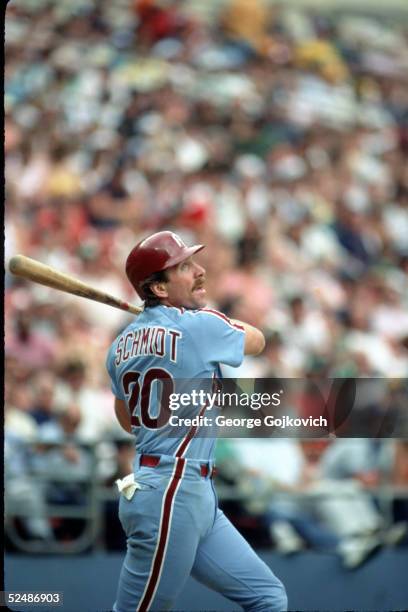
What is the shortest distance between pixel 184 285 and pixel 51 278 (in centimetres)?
40

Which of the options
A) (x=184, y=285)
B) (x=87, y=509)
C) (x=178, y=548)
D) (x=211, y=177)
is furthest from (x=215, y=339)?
(x=211, y=177)

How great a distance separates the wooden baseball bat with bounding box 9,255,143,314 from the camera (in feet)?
11.3

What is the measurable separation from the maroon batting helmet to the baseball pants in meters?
0.56

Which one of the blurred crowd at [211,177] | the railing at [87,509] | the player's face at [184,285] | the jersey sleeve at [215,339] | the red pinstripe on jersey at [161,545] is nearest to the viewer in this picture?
the red pinstripe on jersey at [161,545]

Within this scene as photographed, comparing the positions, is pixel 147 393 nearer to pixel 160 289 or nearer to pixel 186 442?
pixel 186 442

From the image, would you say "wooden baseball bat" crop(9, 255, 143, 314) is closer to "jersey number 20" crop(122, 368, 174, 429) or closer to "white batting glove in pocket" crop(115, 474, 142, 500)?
"jersey number 20" crop(122, 368, 174, 429)

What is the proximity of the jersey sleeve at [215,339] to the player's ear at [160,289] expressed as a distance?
13cm

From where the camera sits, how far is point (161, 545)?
3.34m

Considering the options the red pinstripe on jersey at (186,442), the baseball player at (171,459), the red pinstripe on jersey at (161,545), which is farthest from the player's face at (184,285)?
the red pinstripe on jersey at (161,545)

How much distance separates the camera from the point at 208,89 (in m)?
9.30

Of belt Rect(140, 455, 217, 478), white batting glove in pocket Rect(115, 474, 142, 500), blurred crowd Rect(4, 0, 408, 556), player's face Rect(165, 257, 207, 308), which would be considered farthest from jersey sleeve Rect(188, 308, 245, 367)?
blurred crowd Rect(4, 0, 408, 556)

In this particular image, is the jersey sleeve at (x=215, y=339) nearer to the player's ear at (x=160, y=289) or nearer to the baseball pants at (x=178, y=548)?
the player's ear at (x=160, y=289)

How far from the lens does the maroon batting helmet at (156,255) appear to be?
11.5ft

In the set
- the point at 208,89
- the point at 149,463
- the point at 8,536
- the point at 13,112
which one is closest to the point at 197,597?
the point at 8,536
